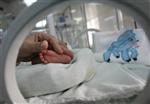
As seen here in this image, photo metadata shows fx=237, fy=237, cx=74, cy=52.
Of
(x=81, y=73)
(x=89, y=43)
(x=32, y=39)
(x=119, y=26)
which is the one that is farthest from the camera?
(x=89, y=43)

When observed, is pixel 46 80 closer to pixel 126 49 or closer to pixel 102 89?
pixel 102 89

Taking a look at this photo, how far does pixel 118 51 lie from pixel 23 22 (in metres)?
Result: 0.84

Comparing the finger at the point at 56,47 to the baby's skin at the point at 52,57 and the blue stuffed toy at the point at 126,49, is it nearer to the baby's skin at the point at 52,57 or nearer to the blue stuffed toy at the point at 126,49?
the baby's skin at the point at 52,57

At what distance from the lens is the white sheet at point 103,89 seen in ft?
2.34

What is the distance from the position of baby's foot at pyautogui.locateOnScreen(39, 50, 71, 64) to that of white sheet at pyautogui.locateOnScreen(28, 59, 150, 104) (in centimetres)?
18

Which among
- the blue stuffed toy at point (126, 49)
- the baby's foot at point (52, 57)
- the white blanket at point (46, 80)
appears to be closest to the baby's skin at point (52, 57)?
the baby's foot at point (52, 57)

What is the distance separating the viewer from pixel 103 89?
0.77 meters

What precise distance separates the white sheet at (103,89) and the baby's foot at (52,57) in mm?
179

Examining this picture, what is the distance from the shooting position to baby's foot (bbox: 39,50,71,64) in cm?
94

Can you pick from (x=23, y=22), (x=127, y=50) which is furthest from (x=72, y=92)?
(x=127, y=50)

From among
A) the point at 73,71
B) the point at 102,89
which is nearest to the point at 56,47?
the point at 73,71

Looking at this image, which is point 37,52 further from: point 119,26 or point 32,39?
point 119,26

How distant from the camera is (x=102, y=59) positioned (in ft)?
4.67

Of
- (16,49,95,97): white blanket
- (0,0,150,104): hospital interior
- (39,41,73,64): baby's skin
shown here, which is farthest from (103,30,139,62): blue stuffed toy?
(16,49,95,97): white blanket
